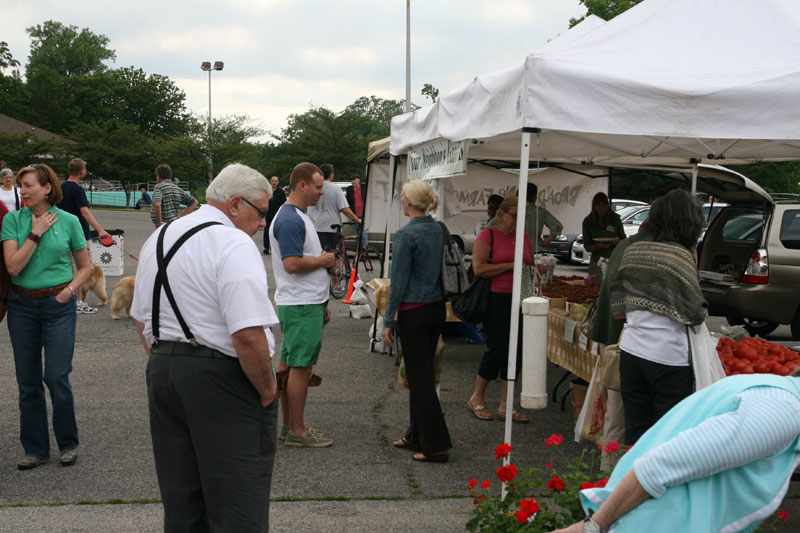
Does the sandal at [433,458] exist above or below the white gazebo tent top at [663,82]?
below

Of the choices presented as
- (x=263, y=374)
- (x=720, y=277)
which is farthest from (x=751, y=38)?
(x=720, y=277)

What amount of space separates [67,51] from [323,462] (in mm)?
99504

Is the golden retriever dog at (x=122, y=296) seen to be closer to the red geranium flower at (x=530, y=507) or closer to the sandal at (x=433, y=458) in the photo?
the sandal at (x=433, y=458)

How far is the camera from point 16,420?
5805 millimetres

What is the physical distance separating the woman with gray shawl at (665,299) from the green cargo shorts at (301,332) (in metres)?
2.26

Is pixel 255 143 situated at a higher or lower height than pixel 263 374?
higher

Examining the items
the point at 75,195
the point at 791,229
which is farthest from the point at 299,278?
the point at 791,229

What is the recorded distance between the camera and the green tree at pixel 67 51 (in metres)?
91.9

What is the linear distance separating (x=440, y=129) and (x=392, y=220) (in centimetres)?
362

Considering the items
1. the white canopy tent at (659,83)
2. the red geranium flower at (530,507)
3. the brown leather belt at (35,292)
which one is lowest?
the red geranium flower at (530,507)

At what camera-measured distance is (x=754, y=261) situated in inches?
388

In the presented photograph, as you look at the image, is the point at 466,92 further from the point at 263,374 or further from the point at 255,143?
the point at 255,143

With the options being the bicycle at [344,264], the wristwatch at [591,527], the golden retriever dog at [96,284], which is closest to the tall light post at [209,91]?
the bicycle at [344,264]

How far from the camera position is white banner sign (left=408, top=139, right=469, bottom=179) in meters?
5.64
